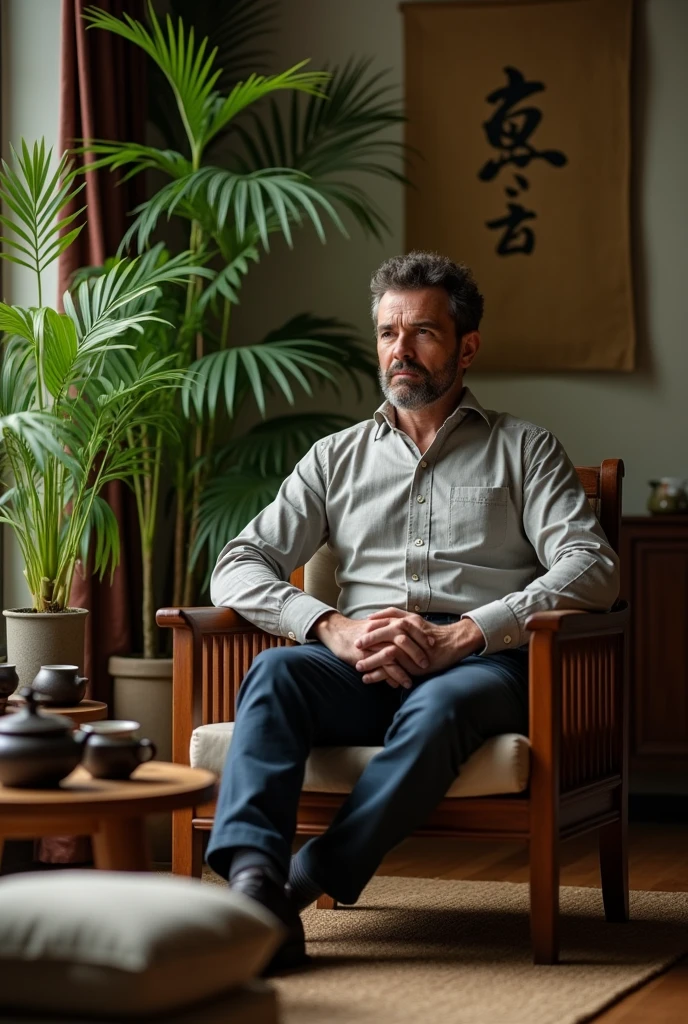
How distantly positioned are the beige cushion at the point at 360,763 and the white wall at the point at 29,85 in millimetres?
1681

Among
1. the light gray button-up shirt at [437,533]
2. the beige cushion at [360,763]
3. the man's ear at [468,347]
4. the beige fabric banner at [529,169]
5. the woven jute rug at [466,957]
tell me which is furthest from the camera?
the beige fabric banner at [529,169]

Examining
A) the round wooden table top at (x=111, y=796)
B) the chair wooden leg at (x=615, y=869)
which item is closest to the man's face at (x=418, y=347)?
the chair wooden leg at (x=615, y=869)

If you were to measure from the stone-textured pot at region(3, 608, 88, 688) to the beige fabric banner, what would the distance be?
1933 mm

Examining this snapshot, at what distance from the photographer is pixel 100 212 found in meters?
3.80

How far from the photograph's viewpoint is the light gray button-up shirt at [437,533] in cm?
273

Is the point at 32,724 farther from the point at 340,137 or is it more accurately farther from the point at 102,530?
the point at 340,137

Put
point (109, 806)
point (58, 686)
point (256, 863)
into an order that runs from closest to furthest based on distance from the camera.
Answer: point (109, 806) < point (256, 863) < point (58, 686)

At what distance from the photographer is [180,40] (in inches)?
137

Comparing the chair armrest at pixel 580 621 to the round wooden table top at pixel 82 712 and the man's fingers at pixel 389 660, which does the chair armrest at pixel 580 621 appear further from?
the round wooden table top at pixel 82 712

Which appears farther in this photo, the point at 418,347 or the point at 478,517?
the point at 418,347

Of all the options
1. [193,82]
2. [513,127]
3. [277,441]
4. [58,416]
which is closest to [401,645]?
[58,416]

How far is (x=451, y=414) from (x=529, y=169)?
1.81 metres

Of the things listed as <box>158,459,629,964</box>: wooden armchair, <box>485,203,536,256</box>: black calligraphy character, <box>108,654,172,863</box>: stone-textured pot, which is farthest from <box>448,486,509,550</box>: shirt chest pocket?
<box>485,203,536,256</box>: black calligraphy character

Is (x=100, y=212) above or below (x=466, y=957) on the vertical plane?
above
